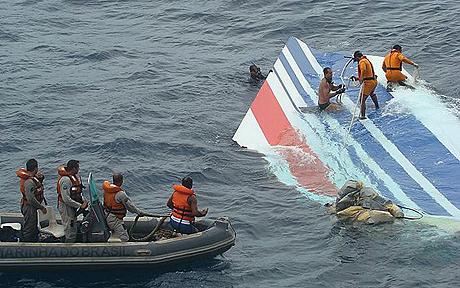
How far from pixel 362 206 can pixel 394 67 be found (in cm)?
699

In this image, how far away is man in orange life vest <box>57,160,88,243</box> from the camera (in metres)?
16.1

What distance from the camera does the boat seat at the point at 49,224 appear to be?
16.8 m

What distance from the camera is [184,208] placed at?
16.6 metres

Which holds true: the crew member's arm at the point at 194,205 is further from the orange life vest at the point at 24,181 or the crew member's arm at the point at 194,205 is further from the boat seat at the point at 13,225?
the boat seat at the point at 13,225

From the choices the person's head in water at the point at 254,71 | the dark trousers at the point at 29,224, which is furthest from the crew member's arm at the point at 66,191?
the person's head in water at the point at 254,71

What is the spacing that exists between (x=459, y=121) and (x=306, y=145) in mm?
3728

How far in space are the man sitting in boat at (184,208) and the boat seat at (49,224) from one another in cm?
211

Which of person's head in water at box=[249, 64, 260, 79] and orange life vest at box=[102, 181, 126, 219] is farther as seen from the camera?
person's head in water at box=[249, 64, 260, 79]

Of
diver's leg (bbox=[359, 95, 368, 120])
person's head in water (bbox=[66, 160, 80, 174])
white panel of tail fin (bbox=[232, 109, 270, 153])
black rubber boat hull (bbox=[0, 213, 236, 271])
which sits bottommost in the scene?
white panel of tail fin (bbox=[232, 109, 270, 153])

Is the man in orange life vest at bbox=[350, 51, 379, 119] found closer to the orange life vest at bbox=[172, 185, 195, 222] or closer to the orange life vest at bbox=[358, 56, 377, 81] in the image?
the orange life vest at bbox=[358, 56, 377, 81]

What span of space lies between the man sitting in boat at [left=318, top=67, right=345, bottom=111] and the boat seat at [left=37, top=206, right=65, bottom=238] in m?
9.11

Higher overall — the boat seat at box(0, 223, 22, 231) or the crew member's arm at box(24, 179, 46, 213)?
the crew member's arm at box(24, 179, 46, 213)

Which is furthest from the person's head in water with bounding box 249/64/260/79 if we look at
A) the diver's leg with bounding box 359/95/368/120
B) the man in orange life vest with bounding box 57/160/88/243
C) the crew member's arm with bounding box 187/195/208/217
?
the man in orange life vest with bounding box 57/160/88/243

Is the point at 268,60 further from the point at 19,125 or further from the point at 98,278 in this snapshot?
the point at 98,278
